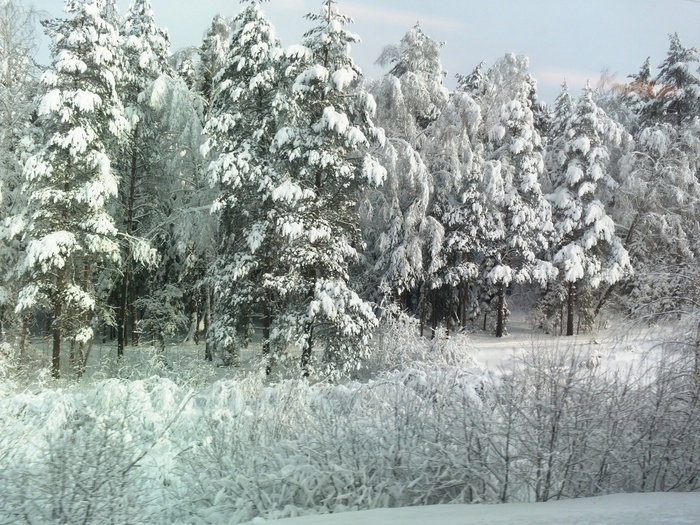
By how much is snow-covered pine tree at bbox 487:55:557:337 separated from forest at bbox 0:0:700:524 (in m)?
0.14

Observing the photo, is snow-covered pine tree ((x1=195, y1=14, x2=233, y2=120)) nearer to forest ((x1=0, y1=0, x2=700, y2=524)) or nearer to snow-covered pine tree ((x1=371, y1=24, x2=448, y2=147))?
forest ((x1=0, y1=0, x2=700, y2=524))

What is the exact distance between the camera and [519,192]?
26766 millimetres

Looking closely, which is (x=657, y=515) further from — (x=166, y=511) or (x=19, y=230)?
(x=19, y=230)

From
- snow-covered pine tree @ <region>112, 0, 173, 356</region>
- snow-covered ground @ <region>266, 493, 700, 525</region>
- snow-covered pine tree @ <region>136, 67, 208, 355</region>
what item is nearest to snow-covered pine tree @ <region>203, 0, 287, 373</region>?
snow-covered pine tree @ <region>136, 67, 208, 355</region>

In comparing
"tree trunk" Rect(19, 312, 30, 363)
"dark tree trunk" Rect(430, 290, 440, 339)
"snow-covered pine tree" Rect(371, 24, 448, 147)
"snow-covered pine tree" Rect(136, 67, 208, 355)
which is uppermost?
"snow-covered pine tree" Rect(371, 24, 448, 147)

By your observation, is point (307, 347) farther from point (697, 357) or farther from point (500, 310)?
point (500, 310)

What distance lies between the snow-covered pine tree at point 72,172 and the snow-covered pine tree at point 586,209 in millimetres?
19314

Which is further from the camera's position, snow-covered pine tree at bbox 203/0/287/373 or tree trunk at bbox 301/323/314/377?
snow-covered pine tree at bbox 203/0/287/373

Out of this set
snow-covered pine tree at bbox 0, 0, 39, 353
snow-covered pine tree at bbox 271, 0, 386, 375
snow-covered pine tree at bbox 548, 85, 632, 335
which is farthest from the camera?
snow-covered pine tree at bbox 548, 85, 632, 335

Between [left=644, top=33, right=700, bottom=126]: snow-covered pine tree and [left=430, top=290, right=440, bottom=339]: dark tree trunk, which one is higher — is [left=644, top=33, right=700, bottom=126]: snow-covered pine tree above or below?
above

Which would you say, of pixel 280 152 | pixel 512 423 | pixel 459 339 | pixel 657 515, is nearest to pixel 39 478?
pixel 512 423

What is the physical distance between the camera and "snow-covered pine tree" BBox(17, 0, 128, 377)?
1698 centimetres

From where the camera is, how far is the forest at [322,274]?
23.6 feet

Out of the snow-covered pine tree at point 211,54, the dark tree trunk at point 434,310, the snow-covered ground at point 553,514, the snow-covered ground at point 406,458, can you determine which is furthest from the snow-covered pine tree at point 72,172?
the dark tree trunk at point 434,310
